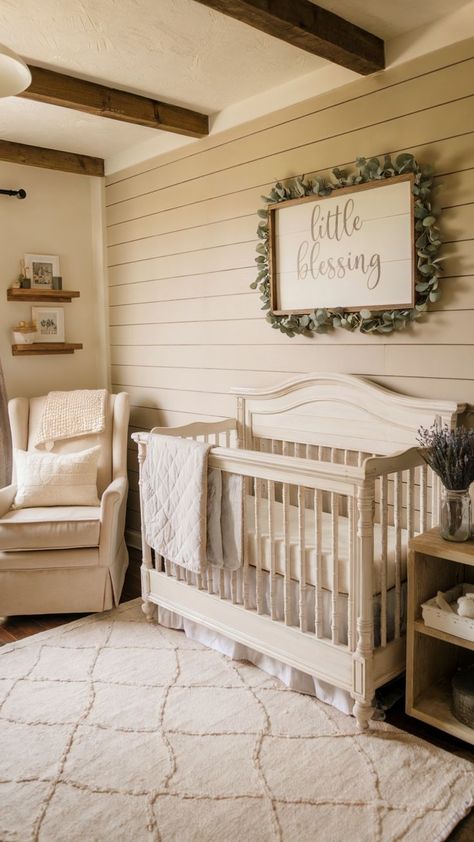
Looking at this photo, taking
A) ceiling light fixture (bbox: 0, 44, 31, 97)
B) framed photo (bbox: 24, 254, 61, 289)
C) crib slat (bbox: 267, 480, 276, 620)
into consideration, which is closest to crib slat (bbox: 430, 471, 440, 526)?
crib slat (bbox: 267, 480, 276, 620)

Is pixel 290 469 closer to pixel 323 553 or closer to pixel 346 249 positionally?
pixel 323 553

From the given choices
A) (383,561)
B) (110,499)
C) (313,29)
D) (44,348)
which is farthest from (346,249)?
(44,348)

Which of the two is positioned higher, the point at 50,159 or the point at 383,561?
the point at 50,159

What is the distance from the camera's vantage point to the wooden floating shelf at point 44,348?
387cm

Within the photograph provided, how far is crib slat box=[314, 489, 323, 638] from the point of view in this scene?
7.32 ft

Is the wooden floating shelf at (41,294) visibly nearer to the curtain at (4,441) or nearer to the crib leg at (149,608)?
the curtain at (4,441)

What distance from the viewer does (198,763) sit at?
2.06 meters

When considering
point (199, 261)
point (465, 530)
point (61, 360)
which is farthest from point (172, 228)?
point (465, 530)

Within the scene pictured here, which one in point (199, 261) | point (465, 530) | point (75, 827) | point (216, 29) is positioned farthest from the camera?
point (199, 261)

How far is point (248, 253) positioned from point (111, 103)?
890mm

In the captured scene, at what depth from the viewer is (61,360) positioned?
4.13 meters

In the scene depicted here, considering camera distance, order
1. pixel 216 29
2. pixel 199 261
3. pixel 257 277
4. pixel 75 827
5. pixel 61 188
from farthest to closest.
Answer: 1. pixel 61 188
2. pixel 199 261
3. pixel 257 277
4. pixel 216 29
5. pixel 75 827

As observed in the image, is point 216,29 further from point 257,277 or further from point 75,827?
point 75,827

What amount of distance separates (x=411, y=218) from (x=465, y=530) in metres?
1.14
